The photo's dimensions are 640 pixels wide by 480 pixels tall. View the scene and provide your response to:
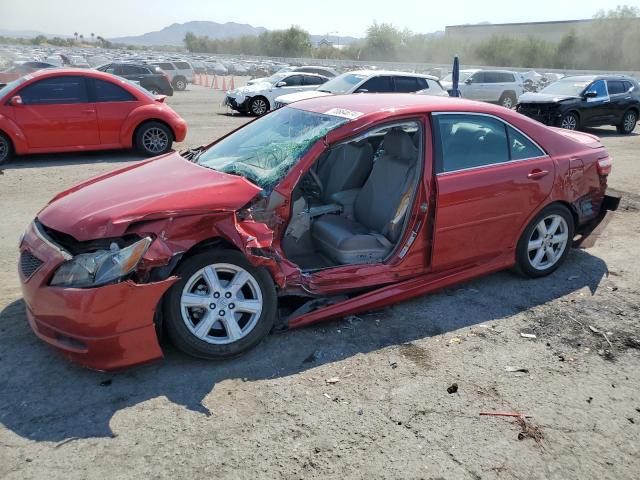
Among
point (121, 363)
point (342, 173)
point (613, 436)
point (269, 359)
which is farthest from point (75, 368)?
point (613, 436)

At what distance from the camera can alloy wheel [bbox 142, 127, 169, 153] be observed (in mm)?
10633

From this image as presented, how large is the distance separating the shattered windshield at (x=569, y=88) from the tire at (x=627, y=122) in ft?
5.10

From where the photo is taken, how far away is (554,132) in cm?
504

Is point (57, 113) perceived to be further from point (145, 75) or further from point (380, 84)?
point (145, 75)

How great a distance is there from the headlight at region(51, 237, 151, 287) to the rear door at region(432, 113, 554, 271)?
220 centimetres

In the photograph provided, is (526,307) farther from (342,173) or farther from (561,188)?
(342,173)

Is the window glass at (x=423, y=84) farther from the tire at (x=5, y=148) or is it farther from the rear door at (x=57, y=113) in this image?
the tire at (x=5, y=148)

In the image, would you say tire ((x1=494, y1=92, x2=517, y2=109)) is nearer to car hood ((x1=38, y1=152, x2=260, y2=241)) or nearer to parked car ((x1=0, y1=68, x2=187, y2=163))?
parked car ((x1=0, y1=68, x2=187, y2=163))

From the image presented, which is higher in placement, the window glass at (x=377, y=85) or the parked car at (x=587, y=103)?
the window glass at (x=377, y=85)

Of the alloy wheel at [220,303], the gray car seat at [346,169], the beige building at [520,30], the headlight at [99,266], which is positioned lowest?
the alloy wheel at [220,303]

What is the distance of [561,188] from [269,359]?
2.99 meters

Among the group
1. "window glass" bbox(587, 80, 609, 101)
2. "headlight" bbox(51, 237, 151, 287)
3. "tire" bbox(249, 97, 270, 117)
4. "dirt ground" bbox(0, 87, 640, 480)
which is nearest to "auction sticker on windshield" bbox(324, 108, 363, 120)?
"dirt ground" bbox(0, 87, 640, 480)

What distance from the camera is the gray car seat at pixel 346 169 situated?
5.03m

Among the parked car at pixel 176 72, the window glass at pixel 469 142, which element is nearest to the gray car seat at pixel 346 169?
the window glass at pixel 469 142
